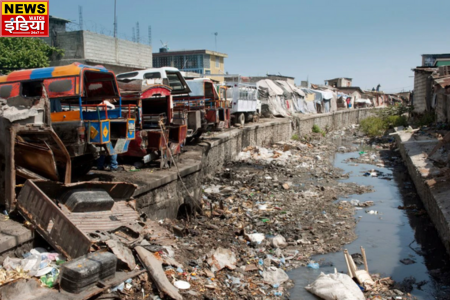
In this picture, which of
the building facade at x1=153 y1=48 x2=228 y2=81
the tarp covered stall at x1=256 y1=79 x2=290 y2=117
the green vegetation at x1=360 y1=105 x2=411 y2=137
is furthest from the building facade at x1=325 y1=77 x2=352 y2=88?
the tarp covered stall at x1=256 y1=79 x2=290 y2=117

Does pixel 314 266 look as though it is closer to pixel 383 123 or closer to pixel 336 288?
pixel 336 288

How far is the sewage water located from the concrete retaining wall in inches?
105

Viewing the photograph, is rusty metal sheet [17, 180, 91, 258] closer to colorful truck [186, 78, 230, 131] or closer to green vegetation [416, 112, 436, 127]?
colorful truck [186, 78, 230, 131]

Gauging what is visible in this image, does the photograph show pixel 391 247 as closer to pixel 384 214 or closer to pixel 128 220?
pixel 384 214

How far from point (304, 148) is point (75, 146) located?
15.1 metres

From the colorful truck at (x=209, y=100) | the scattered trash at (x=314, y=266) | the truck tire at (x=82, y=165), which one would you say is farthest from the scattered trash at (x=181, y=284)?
the colorful truck at (x=209, y=100)

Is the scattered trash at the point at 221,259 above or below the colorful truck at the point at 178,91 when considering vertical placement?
below

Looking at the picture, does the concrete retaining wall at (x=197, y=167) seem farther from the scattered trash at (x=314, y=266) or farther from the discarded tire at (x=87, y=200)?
the scattered trash at (x=314, y=266)

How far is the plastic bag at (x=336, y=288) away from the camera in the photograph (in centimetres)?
497

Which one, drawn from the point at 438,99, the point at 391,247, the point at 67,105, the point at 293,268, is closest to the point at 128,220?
the point at 293,268

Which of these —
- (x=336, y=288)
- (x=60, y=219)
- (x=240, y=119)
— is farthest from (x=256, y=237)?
(x=240, y=119)

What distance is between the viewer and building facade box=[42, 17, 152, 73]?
1931 cm

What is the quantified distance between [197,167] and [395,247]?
4.39m

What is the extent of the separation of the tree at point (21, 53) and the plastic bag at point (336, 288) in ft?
55.8
